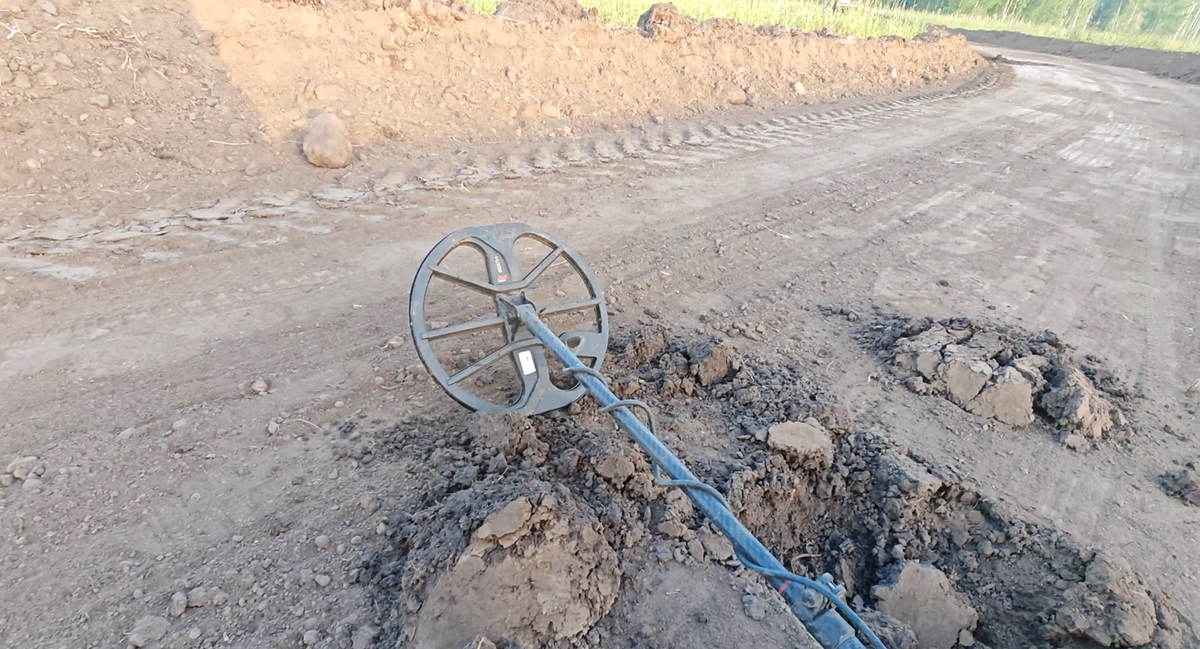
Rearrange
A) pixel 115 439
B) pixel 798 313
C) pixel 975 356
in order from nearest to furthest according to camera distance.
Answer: pixel 115 439 < pixel 975 356 < pixel 798 313

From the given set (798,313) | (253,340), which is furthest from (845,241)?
(253,340)

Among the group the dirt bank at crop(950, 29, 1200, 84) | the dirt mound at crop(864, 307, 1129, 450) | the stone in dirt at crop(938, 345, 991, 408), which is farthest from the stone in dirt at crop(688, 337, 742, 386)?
the dirt bank at crop(950, 29, 1200, 84)

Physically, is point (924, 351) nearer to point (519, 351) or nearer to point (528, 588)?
point (519, 351)

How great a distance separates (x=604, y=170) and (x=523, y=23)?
2.62 metres

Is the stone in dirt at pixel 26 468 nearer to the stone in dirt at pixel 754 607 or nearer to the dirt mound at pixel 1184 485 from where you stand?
the stone in dirt at pixel 754 607

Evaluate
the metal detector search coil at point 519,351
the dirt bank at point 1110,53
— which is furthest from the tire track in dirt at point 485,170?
the dirt bank at point 1110,53

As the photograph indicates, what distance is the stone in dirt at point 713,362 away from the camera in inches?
123

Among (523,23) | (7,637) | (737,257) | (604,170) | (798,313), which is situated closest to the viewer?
(7,637)

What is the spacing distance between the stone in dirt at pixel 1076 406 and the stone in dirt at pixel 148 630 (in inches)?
148

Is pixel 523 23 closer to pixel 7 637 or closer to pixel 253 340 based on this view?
pixel 253 340

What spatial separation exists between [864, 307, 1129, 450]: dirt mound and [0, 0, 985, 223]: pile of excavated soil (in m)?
4.20

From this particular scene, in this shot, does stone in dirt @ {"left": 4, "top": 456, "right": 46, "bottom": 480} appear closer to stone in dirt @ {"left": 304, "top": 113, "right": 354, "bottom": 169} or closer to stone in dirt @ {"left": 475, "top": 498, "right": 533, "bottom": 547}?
stone in dirt @ {"left": 475, "top": 498, "right": 533, "bottom": 547}

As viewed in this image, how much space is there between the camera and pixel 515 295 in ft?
9.71

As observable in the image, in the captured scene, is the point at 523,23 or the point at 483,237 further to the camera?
the point at 523,23
